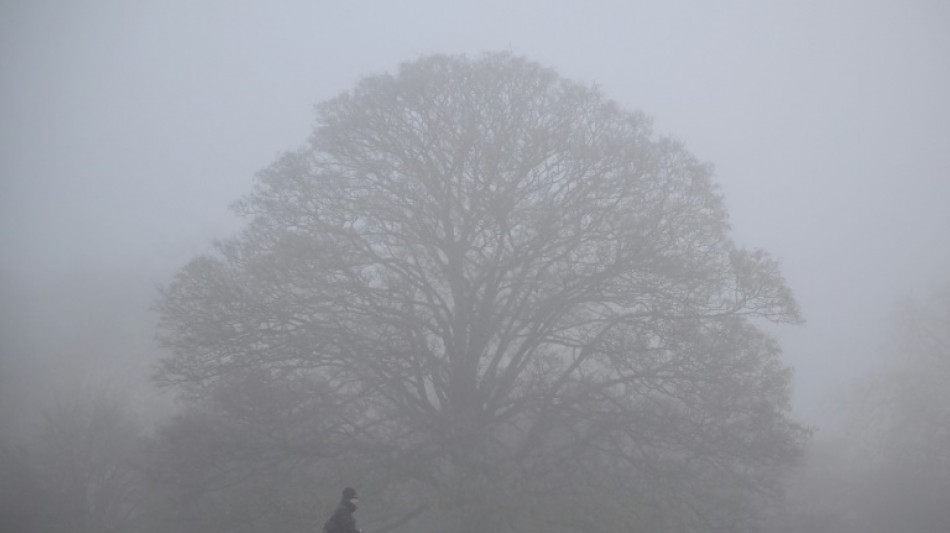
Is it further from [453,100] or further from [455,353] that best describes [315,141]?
[455,353]

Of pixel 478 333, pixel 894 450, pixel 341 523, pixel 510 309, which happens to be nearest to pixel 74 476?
pixel 478 333

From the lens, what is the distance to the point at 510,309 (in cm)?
1308

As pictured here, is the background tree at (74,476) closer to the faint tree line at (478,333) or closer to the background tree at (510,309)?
the faint tree line at (478,333)

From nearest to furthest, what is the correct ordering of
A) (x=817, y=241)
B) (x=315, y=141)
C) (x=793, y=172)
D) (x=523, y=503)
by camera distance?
(x=523, y=503)
(x=315, y=141)
(x=817, y=241)
(x=793, y=172)

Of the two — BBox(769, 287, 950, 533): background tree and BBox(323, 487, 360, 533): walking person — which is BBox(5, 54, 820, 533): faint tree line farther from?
BBox(769, 287, 950, 533): background tree

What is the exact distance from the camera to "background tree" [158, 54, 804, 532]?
1180 centimetres

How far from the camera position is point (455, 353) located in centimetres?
1305

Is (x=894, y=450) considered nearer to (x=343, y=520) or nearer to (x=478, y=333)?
(x=478, y=333)

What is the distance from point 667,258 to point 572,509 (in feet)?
15.2

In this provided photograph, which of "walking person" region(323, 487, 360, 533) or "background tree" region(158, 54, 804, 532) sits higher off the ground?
"background tree" region(158, 54, 804, 532)

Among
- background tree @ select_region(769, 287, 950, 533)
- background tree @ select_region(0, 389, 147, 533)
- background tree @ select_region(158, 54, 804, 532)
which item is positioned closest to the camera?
background tree @ select_region(158, 54, 804, 532)

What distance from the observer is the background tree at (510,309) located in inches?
465

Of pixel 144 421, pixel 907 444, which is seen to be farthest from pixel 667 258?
pixel 144 421

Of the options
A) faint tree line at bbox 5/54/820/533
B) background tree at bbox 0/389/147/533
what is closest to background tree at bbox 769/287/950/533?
faint tree line at bbox 5/54/820/533
